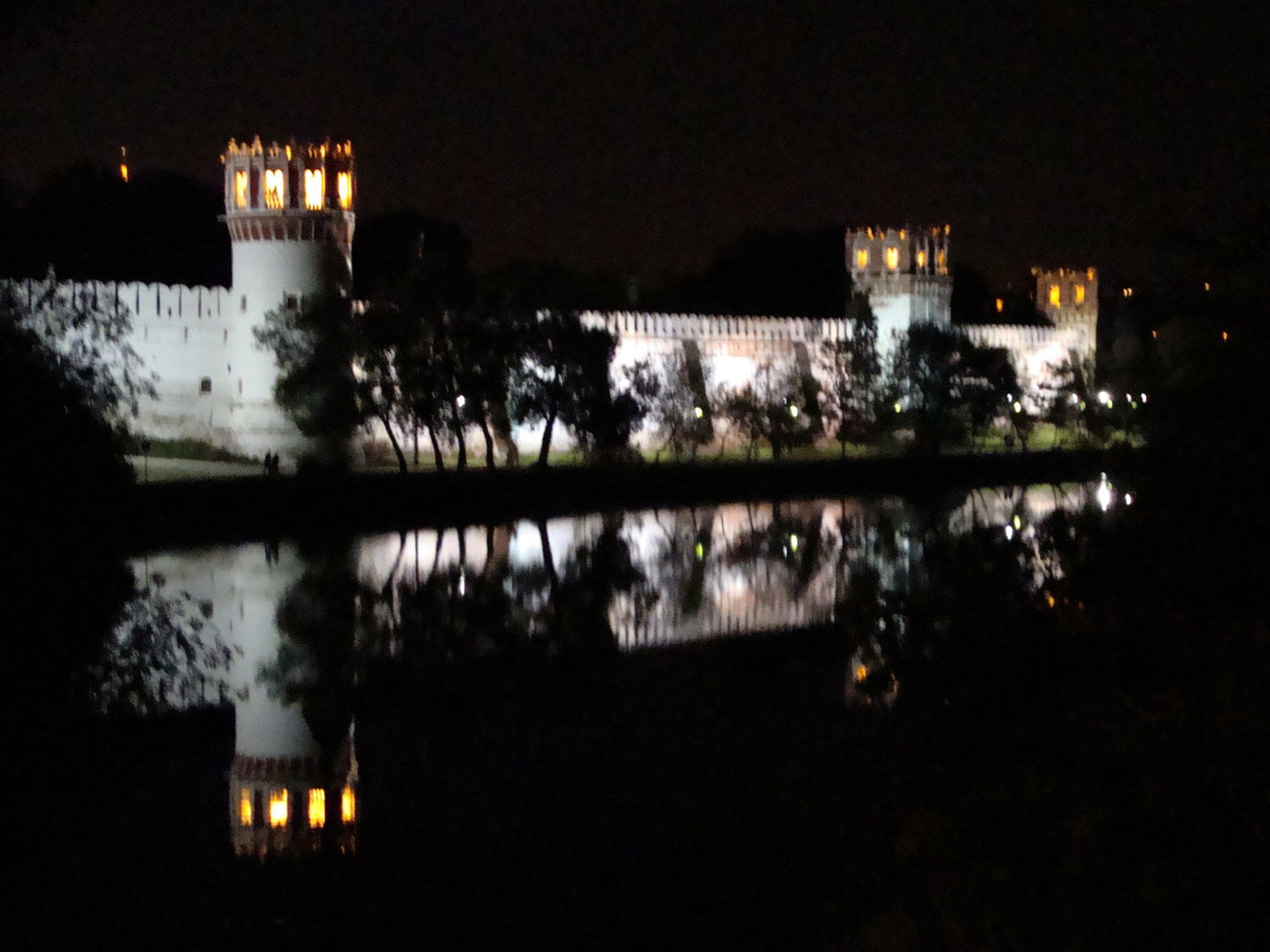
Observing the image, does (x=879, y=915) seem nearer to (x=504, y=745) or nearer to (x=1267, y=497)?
(x=1267, y=497)

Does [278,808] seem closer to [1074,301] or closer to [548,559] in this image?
[548,559]

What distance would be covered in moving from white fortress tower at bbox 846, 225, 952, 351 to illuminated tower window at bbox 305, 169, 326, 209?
16.5 m

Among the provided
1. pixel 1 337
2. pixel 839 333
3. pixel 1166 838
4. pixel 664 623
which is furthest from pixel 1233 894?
pixel 839 333

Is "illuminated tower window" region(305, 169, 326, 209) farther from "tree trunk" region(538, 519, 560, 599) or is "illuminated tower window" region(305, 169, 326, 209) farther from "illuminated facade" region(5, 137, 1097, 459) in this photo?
"tree trunk" region(538, 519, 560, 599)

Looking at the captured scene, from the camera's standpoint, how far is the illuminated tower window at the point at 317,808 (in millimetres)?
7059

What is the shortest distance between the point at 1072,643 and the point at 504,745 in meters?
3.57

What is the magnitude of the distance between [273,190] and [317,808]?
22878mm

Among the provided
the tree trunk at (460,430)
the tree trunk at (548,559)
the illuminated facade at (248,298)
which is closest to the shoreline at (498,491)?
the tree trunk at (460,430)

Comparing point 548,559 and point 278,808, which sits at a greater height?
point 548,559

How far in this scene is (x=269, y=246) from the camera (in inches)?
1129

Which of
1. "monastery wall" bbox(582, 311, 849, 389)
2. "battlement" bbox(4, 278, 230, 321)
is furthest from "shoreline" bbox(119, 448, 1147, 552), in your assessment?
"battlement" bbox(4, 278, 230, 321)

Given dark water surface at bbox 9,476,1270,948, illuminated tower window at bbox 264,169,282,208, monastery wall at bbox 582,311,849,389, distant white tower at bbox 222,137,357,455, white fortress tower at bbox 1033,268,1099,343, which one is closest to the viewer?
dark water surface at bbox 9,476,1270,948

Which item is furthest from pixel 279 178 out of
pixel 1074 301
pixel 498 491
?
pixel 1074 301

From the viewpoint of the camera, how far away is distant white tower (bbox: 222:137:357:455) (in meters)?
28.5
